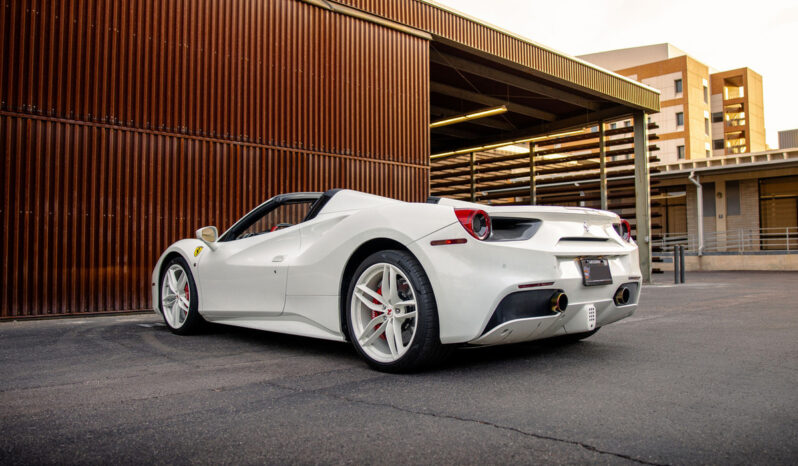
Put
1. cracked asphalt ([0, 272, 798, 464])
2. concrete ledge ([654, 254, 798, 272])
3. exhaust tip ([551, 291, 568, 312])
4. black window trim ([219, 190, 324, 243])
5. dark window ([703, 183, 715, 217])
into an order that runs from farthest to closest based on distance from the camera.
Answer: dark window ([703, 183, 715, 217])
concrete ledge ([654, 254, 798, 272])
black window trim ([219, 190, 324, 243])
exhaust tip ([551, 291, 568, 312])
cracked asphalt ([0, 272, 798, 464])

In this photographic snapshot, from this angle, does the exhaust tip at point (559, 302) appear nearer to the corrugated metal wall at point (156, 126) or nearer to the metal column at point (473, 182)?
the corrugated metal wall at point (156, 126)

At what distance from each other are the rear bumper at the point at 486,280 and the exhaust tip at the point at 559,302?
3 centimetres

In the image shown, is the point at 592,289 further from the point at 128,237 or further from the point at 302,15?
the point at 302,15

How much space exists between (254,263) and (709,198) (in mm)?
30833

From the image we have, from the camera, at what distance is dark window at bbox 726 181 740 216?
1165 inches

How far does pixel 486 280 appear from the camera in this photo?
3.23 metres

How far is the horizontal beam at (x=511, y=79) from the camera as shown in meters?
12.9

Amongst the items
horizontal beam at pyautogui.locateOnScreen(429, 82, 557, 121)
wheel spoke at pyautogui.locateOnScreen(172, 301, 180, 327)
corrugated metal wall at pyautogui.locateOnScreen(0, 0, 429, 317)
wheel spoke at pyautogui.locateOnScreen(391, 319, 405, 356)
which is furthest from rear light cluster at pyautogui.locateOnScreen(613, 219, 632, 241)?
horizontal beam at pyautogui.locateOnScreen(429, 82, 557, 121)

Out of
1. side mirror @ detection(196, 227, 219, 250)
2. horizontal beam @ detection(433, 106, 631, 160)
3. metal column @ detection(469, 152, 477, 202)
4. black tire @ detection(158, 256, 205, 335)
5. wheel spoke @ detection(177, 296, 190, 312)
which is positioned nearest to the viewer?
side mirror @ detection(196, 227, 219, 250)

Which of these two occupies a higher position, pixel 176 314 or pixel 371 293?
pixel 371 293

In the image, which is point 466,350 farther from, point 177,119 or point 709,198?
point 709,198

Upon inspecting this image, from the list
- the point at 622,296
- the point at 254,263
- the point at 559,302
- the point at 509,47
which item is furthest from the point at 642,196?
the point at 559,302

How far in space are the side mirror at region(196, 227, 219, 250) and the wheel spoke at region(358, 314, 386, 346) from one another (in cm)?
204

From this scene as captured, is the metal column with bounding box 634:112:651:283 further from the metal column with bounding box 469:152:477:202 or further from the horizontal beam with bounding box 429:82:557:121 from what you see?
the metal column with bounding box 469:152:477:202
